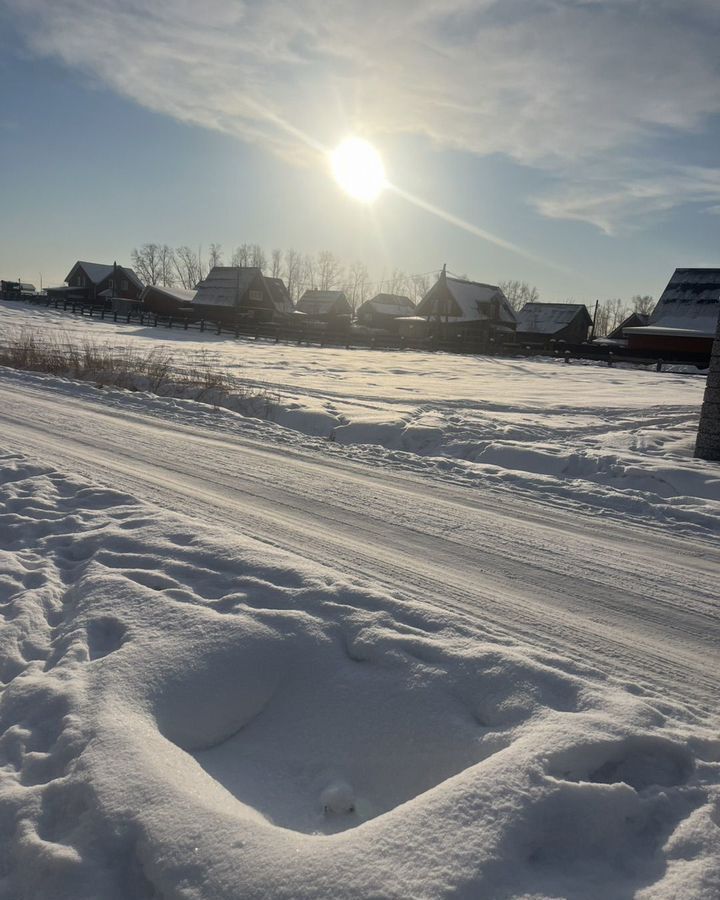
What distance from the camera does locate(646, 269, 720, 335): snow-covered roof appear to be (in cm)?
3847

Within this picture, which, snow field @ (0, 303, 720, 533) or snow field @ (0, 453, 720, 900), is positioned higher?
snow field @ (0, 303, 720, 533)

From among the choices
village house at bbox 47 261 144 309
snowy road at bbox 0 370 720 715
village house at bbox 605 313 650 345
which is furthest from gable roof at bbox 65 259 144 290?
snowy road at bbox 0 370 720 715

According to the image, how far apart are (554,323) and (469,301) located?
9.13 metres

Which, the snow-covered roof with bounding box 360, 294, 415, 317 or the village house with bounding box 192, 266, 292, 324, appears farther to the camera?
the snow-covered roof with bounding box 360, 294, 415, 317

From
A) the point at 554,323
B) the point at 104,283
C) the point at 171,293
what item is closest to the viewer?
the point at 554,323

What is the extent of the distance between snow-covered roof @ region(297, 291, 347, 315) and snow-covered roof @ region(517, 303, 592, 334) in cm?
A: 2081

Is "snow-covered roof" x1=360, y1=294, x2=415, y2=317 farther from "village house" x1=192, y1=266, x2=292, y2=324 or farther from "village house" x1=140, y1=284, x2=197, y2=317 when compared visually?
"village house" x1=140, y1=284, x2=197, y2=317

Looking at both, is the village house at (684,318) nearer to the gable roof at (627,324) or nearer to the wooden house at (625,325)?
the wooden house at (625,325)

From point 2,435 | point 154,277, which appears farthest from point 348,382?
point 154,277

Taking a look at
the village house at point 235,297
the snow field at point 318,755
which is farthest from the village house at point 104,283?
the snow field at point 318,755

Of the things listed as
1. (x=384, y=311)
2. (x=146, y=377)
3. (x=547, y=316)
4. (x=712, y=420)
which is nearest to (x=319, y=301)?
(x=384, y=311)

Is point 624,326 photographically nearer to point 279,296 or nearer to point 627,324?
point 627,324

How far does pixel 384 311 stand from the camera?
65812 millimetres

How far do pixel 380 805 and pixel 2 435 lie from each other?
27.1 ft
